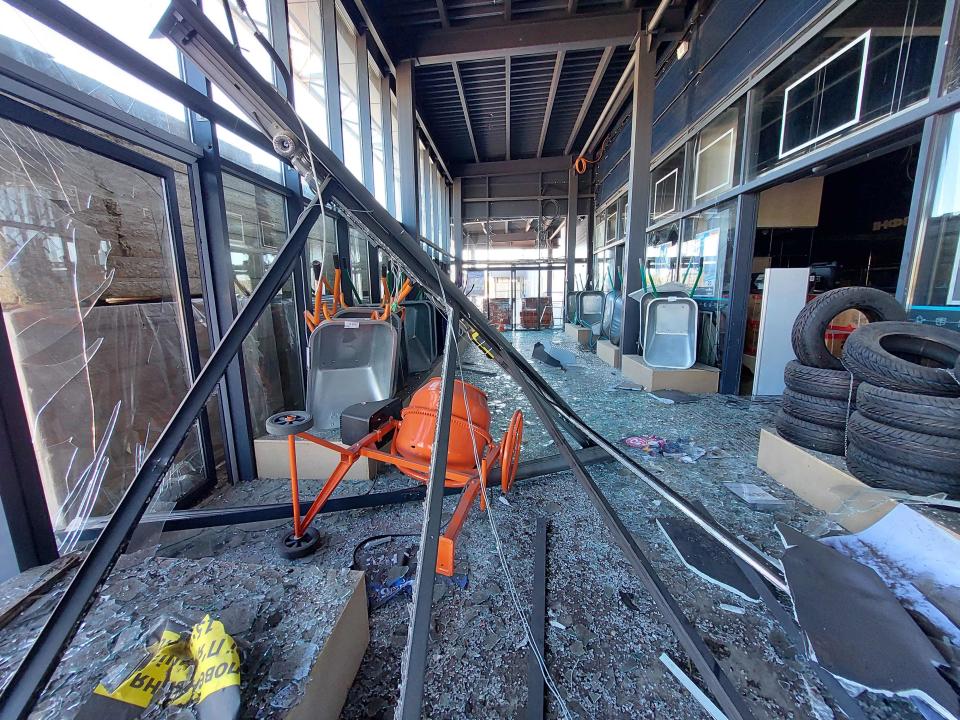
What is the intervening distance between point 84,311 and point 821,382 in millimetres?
3807

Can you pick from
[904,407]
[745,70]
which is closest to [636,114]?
[745,70]

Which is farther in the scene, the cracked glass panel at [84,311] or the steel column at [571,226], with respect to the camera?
the steel column at [571,226]

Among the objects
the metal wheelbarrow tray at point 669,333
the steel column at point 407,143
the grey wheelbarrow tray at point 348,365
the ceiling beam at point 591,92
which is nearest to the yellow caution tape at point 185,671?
the grey wheelbarrow tray at point 348,365

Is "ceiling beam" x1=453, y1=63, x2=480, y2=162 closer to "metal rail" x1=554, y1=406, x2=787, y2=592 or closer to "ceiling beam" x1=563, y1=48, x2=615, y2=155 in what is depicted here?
"ceiling beam" x1=563, y1=48, x2=615, y2=155

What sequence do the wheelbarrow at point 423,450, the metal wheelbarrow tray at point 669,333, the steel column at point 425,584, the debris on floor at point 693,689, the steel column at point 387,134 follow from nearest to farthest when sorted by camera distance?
the steel column at point 425,584
the debris on floor at point 693,689
the wheelbarrow at point 423,450
the metal wheelbarrow tray at point 669,333
the steel column at point 387,134

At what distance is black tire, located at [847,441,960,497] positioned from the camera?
4.98 feet

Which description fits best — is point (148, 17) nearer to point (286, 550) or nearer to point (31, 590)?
point (31, 590)

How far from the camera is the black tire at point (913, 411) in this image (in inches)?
58.2

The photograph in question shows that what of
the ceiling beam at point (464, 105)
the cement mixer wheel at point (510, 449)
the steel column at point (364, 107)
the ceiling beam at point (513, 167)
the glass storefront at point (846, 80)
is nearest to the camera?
the cement mixer wheel at point (510, 449)

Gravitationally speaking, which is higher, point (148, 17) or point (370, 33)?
point (370, 33)

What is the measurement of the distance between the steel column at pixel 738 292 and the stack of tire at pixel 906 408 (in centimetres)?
237

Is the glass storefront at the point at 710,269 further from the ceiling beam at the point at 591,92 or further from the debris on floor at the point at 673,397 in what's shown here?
the ceiling beam at the point at 591,92

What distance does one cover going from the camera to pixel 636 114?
16.3 feet

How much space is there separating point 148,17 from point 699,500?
2.88 metres
